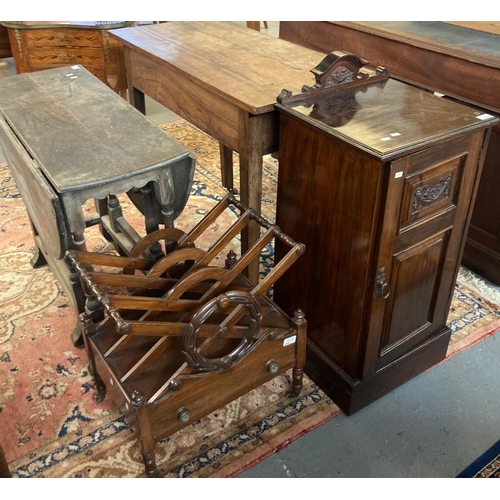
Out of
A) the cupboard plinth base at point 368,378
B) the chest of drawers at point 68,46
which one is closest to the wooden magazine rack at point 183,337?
the cupboard plinth base at point 368,378

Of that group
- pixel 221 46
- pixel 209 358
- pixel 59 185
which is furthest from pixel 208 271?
pixel 221 46

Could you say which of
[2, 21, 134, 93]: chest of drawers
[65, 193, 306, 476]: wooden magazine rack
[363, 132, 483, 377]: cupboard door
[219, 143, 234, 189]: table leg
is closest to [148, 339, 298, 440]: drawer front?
[65, 193, 306, 476]: wooden magazine rack

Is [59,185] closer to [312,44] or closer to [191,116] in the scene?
[191,116]

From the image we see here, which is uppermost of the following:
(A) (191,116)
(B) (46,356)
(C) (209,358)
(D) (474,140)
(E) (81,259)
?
(D) (474,140)

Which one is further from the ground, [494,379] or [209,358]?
[209,358]

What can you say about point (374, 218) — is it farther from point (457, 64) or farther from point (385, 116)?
point (457, 64)

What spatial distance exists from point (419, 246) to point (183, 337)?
0.71 metres

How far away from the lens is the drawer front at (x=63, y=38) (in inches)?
140

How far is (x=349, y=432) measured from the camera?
5.54 ft

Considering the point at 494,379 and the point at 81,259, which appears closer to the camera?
the point at 81,259

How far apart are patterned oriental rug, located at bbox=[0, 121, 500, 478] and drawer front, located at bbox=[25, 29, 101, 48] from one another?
199 cm

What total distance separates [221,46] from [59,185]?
1.08 meters

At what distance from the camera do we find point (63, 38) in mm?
3598

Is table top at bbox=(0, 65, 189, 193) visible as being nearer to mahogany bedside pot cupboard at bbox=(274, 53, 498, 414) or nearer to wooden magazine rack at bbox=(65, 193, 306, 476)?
wooden magazine rack at bbox=(65, 193, 306, 476)
